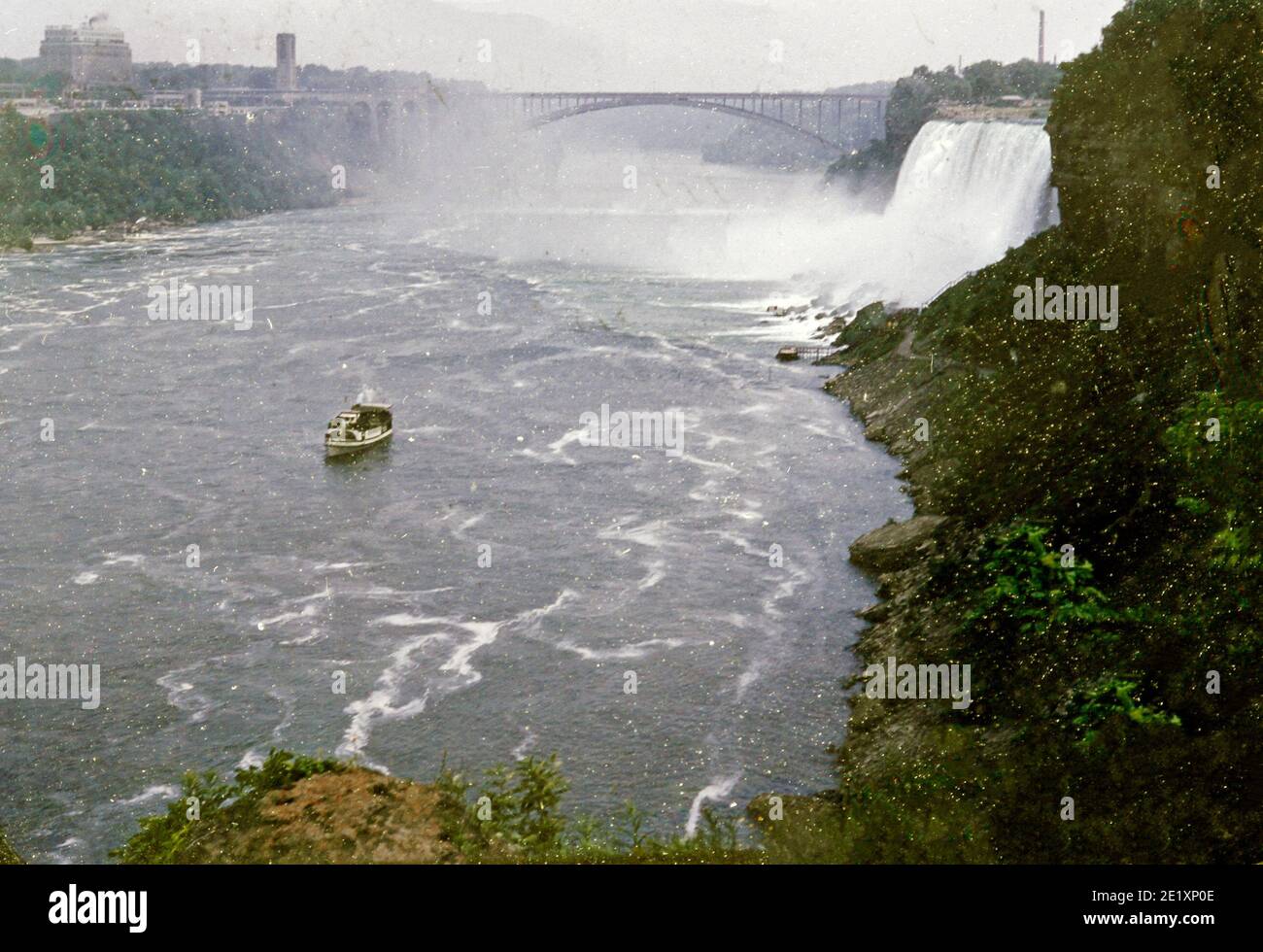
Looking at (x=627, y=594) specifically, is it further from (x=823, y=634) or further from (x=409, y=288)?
(x=409, y=288)

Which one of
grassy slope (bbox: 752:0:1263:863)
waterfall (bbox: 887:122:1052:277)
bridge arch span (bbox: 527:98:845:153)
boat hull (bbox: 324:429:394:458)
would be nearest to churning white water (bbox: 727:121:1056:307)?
waterfall (bbox: 887:122:1052:277)

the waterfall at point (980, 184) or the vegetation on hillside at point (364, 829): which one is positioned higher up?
the waterfall at point (980, 184)

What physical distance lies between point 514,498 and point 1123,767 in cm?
2456

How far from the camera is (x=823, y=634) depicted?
3089cm

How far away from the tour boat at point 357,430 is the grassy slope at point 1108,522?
58.2 feet

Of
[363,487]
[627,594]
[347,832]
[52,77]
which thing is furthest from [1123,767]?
[52,77]

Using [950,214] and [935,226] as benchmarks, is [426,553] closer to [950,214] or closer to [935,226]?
A: [950,214]

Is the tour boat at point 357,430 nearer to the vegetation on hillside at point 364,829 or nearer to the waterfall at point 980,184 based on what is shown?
the vegetation on hillside at point 364,829

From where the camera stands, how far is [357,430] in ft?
152

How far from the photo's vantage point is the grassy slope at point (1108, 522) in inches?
750

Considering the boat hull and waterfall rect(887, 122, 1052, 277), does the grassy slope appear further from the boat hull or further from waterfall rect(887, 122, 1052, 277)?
the boat hull

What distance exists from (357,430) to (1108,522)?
26.6 metres

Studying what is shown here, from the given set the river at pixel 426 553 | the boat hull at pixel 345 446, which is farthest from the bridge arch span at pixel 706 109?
the boat hull at pixel 345 446

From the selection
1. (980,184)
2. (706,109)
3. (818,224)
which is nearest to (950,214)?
(980,184)
